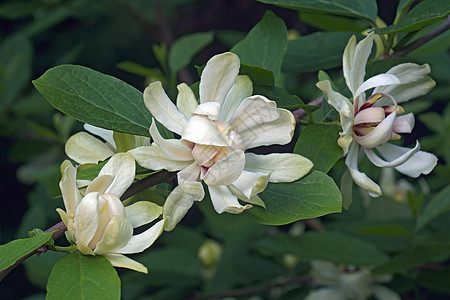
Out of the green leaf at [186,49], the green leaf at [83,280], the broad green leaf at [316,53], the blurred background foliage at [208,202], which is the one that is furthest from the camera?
the green leaf at [186,49]

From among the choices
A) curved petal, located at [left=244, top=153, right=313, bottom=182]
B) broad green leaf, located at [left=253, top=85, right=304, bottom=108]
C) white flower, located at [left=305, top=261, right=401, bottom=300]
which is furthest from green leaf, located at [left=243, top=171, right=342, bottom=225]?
white flower, located at [left=305, top=261, right=401, bottom=300]

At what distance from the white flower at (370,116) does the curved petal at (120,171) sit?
9.2 inches

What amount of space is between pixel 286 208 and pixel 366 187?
0.36 feet

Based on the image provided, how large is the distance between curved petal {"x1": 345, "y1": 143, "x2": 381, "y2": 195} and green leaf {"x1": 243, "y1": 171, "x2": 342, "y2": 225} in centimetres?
6

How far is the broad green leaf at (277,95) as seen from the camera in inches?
30.1

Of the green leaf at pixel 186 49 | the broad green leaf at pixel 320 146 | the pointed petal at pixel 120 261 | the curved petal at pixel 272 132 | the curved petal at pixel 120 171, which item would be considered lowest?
the green leaf at pixel 186 49

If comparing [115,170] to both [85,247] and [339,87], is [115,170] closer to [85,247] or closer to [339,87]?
[85,247]

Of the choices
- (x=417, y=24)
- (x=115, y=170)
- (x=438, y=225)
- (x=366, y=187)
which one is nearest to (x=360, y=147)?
(x=366, y=187)

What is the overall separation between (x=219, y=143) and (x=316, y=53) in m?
0.43

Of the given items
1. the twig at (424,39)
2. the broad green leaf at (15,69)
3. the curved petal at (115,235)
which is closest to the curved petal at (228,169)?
the curved petal at (115,235)

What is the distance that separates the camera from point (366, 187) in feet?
2.35

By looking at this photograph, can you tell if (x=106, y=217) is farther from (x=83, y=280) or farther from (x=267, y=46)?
(x=267, y=46)

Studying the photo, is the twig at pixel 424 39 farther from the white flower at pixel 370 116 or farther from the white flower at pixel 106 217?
the white flower at pixel 106 217

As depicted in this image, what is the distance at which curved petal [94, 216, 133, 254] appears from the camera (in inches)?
23.5
